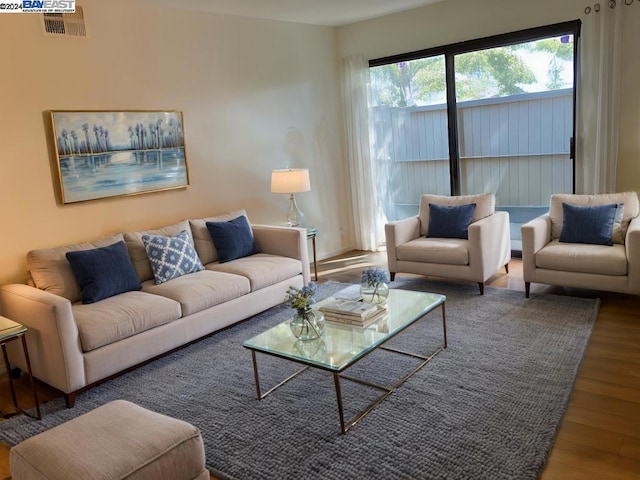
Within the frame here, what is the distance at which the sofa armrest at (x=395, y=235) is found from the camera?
15.9 ft

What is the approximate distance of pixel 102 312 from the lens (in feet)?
10.9

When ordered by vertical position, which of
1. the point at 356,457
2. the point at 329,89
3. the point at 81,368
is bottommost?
the point at 356,457

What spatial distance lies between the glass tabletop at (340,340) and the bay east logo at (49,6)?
2797mm

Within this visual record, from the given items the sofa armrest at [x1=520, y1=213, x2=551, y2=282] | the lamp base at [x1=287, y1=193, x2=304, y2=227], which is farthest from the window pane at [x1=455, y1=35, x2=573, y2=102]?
the lamp base at [x1=287, y1=193, x2=304, y2=227]

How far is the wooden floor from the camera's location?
7.23 feet

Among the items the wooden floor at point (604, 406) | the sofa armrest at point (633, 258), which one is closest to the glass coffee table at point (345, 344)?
the wooden floor at point (604, 406)

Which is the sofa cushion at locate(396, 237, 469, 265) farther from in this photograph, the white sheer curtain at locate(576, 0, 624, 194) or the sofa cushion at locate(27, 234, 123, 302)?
the sofa cushion at locate(27, 234, 123, 302)

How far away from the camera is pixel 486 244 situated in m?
4.39

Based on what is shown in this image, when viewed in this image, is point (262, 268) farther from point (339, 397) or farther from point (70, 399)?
point (339, 397)

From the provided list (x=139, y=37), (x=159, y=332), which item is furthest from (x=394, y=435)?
(x=139, y=37)

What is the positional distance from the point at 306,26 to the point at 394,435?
4.72 m

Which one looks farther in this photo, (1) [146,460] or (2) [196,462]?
(2) [196,462]

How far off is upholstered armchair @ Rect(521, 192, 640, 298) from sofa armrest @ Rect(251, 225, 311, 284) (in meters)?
1.82

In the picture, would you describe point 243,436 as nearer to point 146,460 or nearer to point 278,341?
point 278,341
